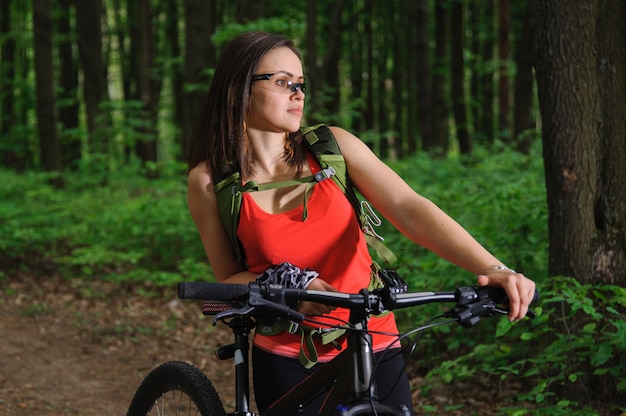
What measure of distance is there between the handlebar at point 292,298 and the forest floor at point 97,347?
3.06 metres

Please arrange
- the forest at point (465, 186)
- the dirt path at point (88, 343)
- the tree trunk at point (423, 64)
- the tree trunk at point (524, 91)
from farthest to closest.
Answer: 1. the tree trunk at point (423, 64)
2. the tree trunk at point (524, 91)
3. the dirt path at point (88, 343)
4. the forest at point (465, 186)

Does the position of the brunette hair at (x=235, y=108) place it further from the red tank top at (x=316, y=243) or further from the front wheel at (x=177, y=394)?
the front wheel at (x=177, y=394)

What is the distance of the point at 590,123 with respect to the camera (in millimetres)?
4863

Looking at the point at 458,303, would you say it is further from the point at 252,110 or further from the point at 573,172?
the point at 573,172

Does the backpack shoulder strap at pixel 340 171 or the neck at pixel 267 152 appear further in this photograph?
the neck at pixel 267 152

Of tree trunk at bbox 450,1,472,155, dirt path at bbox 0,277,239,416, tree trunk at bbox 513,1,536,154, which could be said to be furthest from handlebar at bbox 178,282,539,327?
tree trunk at bbox 450,1,472,155

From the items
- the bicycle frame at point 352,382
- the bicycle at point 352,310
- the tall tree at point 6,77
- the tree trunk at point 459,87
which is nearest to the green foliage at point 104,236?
the bicycle frame at point 352,382

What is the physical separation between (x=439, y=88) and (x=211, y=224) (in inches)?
685

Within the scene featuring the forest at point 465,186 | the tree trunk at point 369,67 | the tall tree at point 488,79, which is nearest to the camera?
the forest at point 465,186

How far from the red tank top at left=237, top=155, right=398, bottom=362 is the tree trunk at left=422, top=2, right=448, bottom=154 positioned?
15.4 meters

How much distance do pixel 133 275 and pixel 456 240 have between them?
7.59 m

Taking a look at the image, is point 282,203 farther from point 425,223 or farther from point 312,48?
point 312,48

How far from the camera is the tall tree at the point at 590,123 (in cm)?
482

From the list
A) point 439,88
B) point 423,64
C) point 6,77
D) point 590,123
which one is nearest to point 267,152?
point 590,123
